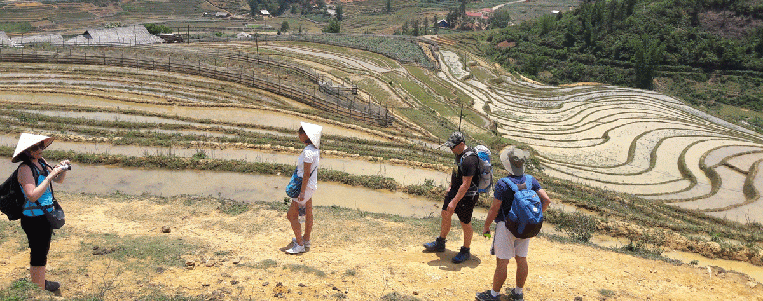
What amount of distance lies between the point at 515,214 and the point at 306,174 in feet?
10.7

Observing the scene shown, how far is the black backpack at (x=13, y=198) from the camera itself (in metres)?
6.52

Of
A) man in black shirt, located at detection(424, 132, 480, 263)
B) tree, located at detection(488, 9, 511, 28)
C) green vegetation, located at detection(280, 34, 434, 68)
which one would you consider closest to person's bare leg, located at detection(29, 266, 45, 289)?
man in black shirt, located at detection(424, 132, 480, 263)

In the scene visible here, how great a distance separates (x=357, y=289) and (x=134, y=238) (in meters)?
4.61

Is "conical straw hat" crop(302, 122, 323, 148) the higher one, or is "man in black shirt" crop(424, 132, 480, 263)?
"conical straw hat" crop(302, 122, 323, 148)

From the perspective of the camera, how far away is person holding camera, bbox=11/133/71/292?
646cm

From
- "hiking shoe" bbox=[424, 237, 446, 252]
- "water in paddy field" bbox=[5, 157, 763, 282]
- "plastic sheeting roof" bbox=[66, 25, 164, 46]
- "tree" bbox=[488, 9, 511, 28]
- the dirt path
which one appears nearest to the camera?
the dirt path

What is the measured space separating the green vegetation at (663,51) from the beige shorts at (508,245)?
196 feet

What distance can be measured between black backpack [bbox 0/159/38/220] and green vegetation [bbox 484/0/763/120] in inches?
2511

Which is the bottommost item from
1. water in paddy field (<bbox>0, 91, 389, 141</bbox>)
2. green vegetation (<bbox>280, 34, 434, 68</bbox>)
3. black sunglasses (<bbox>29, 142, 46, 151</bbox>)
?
water in paddy field (<bbox>0, 91, 389, 141</bbox>)

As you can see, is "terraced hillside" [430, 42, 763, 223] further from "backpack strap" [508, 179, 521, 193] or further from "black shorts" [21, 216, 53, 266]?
"black shorts" [21, 216, 53, 266]

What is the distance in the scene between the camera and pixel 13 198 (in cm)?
652

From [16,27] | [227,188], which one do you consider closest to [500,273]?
[227,188]

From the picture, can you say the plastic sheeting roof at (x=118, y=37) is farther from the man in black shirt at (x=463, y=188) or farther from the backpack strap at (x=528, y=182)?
the backpack strap at (x=528, y=182)

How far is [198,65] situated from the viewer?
119ft
